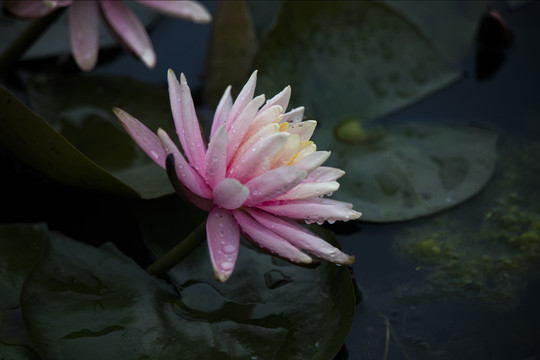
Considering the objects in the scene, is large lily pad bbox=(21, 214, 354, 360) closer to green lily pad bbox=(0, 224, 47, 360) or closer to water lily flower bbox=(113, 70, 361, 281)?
green lily pad bbox=(0, 224, 47, 360)

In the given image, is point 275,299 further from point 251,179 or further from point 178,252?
point 251,179

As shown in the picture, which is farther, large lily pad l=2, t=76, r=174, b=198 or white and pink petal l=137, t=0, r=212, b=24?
white and pink petal l=137, t=0, r=212, b=24

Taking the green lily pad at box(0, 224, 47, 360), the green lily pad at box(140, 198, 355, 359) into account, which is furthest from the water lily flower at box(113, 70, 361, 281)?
the green lily pad at box(0, 224, 47, 360)

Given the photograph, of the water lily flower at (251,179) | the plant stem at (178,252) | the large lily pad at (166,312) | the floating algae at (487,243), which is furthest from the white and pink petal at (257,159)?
the floating algae at (487,243)

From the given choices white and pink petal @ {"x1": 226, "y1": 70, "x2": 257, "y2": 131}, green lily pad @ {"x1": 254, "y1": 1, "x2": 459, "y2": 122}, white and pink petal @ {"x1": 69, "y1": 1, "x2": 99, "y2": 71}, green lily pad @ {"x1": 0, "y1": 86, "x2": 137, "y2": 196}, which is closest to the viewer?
white and pink petal @ {"x1": 226, "y1": 70, "x2": 257, "y2": 131}

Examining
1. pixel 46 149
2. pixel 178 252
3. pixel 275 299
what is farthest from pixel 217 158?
pixel 46 149

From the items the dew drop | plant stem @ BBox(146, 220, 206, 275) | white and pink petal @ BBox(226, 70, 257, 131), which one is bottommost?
plant stem @ BBox(146, 220, 206, 275)

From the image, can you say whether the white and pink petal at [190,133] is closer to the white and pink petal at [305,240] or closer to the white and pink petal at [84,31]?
the white and pink petal at [305,240]
